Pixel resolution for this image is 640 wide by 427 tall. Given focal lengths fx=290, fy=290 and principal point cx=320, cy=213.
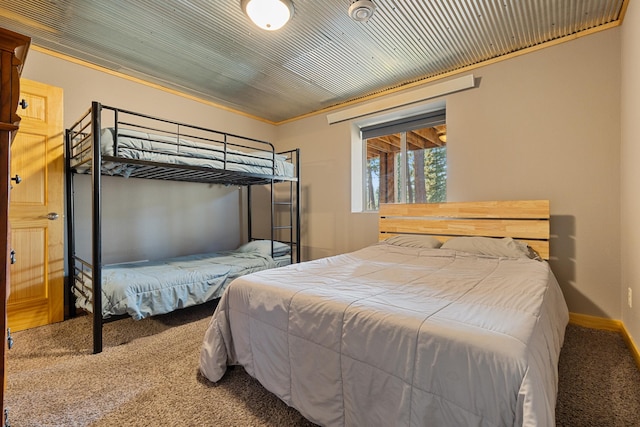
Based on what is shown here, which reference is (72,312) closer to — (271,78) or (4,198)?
(4,198)

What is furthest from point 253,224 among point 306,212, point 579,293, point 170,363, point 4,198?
point 579,293

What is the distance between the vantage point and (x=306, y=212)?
4148 mm

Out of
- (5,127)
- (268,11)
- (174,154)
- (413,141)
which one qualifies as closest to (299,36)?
(268,11)

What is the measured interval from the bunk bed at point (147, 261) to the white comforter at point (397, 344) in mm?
926

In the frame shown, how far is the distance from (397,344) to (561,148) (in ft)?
7.97

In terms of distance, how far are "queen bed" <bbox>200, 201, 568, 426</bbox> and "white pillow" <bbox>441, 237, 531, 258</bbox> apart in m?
0.11

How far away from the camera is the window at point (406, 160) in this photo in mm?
3221

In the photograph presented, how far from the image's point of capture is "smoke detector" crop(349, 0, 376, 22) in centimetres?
191

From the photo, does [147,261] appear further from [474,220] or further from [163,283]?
[474,220]

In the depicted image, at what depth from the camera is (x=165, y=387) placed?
61.8 inches

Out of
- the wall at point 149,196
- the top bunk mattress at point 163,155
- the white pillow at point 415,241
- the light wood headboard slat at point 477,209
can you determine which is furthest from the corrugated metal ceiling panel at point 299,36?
the white pillow at point 415,241

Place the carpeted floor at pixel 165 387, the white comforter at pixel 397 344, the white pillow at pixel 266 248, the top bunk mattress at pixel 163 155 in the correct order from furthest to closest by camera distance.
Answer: the white pillow at pixel 266 248, the top bunk mattress at pixel 163 155, the carpeted floor at pixel 165 387, the white comforter at pixel 397 344

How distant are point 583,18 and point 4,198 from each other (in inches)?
137

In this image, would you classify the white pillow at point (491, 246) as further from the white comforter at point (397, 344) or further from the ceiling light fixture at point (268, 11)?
the ceiling light fixture at point (268, 11)
